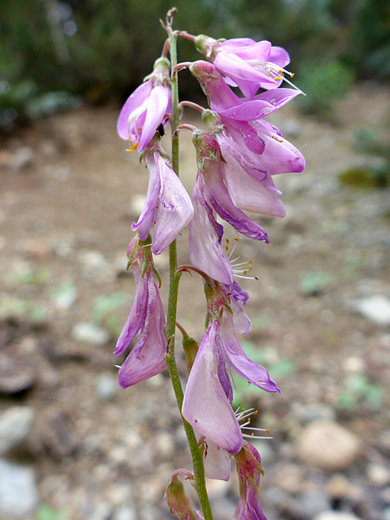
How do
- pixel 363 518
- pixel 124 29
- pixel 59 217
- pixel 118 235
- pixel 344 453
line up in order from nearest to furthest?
pixel 363 518, pixel 344 453, pixel 118 235, pixel 59 217, pixel 124 29

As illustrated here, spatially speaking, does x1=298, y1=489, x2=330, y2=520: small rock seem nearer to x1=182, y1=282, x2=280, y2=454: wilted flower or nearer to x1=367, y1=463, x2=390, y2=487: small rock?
x1=367, y1=463, x2=390, y2=487: small rock

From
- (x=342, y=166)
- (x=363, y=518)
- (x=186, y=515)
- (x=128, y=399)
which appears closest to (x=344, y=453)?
(x=363, y=518)

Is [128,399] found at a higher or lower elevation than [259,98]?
lower

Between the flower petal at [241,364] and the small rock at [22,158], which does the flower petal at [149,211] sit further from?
the small rock at [22,158]

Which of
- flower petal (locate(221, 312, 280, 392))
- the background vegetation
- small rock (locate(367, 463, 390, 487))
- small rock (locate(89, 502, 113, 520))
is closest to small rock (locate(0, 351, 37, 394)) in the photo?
small rock (locate(89, 502, 113, 520))

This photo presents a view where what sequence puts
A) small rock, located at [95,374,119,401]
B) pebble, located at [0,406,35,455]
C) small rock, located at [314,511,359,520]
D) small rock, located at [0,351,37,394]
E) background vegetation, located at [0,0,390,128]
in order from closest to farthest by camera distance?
small rock, located at [314,511,359,520]
pebble, located at [0,406,35,455]
small rock, located at [0,351,37,394]
small rock, located at [95,374,119,401]
background vegetation, located at [0,0,390,128]

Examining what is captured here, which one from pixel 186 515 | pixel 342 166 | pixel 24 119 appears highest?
pixel 186 515

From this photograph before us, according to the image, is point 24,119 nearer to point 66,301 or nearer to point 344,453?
point 66,301

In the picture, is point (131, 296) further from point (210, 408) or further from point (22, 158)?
point (22, 158)

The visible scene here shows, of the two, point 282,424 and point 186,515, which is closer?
point 186,515
